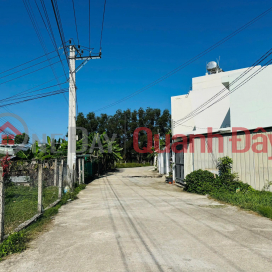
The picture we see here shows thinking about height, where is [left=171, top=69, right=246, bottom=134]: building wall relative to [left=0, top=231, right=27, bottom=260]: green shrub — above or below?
above

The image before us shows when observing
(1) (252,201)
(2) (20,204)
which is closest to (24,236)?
(2) (20,204)

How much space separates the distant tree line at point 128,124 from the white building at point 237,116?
31.0 metres

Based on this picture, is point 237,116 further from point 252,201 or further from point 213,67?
point 213,67

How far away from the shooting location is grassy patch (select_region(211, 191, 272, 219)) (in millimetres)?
8141

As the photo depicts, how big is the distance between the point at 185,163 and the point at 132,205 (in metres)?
6.21

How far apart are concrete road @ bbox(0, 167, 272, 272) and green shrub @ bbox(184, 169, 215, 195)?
3.76 m

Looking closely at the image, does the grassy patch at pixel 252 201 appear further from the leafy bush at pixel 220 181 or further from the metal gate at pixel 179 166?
the metal gate at pixel 179 166

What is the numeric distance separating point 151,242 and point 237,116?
14.4m

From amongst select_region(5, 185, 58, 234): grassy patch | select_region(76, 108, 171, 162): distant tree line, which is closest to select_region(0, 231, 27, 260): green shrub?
select_region(5, 185, 58, 234): grassy patch

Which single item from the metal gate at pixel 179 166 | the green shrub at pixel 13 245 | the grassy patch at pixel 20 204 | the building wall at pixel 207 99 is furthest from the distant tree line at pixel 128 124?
the green shrub at pixel 13 245

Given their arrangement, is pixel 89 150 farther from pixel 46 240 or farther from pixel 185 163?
pixel 46 240

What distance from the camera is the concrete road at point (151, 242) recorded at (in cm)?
435

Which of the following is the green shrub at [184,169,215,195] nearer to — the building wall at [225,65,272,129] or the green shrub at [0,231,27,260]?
the building wall at [225,65,272,129]

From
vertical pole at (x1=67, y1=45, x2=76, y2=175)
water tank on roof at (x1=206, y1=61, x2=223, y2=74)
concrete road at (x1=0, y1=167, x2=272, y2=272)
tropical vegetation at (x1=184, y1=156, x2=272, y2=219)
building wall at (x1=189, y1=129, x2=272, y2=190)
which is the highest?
water tank on roof at (x1=206, y1=61, x2=223, y2=74)
